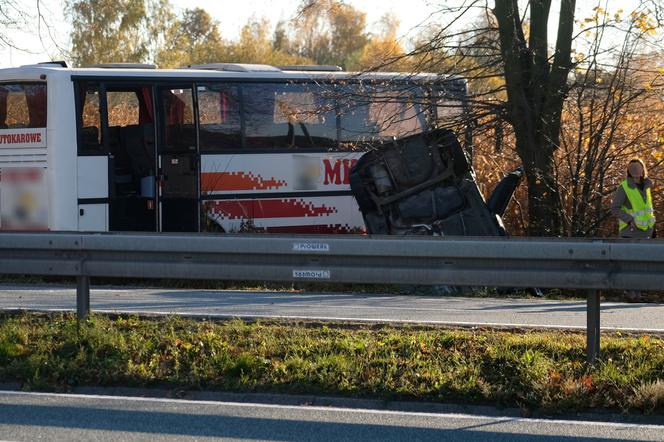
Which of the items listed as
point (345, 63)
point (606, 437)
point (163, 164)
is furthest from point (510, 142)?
point (345, 63)

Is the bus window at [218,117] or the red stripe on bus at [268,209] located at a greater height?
the bus window at [218,117]

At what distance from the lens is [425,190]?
14016mm

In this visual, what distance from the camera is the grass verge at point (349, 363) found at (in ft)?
22.8

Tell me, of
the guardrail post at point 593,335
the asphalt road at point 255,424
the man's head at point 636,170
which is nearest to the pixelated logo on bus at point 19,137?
the asphalt road at point 255,424

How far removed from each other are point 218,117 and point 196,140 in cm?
57

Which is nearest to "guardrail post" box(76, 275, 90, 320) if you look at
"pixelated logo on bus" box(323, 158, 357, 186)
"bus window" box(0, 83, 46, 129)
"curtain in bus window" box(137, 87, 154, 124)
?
"bus window" box(0, 83, 46, 129)

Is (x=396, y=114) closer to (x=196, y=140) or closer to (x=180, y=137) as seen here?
(x=196, y=140)

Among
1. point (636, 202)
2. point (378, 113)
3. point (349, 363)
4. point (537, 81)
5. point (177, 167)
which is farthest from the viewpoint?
point (177, 167)

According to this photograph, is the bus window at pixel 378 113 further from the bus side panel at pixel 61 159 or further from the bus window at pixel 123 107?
the bus side panel at pixel 61 159

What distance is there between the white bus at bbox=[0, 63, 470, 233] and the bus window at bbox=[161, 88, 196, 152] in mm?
17

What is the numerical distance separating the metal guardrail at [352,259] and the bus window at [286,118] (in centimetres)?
797

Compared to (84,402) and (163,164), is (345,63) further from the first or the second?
(84,402)

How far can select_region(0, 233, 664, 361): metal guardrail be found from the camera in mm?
7293

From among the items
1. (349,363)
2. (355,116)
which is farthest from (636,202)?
(349,363)
